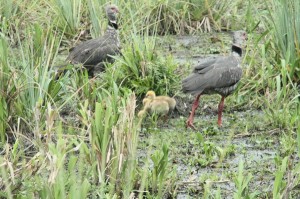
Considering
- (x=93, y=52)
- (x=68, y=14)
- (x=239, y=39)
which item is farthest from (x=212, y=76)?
(x=68, y=14)

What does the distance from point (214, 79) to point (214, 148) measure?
1.21 metres

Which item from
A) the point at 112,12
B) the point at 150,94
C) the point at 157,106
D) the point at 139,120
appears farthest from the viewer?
the point at 112,12

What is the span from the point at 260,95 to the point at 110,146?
3.04m

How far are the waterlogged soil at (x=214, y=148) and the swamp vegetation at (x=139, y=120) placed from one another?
0.4 inches

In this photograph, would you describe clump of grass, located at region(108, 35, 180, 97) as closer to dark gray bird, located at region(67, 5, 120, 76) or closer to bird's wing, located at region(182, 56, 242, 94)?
bird's wing, located at region(182, 56, 242, 94)

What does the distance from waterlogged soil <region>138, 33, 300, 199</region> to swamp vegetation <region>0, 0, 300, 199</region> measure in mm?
11

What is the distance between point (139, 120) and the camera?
19.5 feet

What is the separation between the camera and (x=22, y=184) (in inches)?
221

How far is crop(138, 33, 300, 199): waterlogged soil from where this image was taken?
6.42 m

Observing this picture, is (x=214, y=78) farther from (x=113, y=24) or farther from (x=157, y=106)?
(x=113, y=24)

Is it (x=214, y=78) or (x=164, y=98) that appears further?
(x=214, y=78)

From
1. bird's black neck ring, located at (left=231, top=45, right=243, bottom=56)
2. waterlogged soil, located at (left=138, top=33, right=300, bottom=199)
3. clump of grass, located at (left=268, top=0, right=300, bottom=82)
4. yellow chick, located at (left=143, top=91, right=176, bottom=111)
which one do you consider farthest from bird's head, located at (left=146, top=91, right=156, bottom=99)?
clump of grass, located at (left=268, top=0, right=300, bottom=82)

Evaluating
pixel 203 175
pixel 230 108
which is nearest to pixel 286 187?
pixel 203 175

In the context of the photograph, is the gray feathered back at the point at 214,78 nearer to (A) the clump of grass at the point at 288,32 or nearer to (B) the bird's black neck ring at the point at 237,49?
(B) the bird's black neck ring at the point at 237,49
